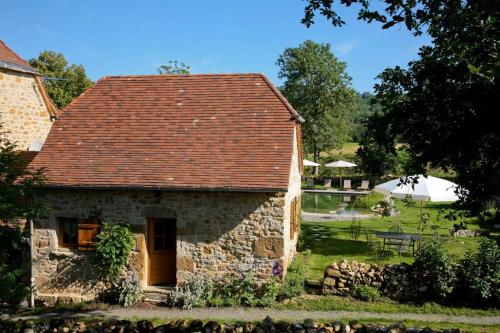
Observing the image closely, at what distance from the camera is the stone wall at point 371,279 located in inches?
435

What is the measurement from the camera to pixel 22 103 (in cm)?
1552

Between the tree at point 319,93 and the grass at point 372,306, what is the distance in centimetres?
3385

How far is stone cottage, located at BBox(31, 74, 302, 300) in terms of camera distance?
11.2 metres

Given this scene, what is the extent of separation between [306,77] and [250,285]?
3784cm

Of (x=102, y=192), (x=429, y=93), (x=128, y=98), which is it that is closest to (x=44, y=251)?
(x=102, y=192)

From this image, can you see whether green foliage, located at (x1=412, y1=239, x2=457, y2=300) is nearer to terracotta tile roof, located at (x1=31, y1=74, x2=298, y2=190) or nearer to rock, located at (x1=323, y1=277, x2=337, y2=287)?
rock, located at (x1=323, y1=277, x2=337, y2=287)

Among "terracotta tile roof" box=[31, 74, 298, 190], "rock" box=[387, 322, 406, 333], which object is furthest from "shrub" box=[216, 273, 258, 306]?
"rock" box=[387, 322, 406, 333]

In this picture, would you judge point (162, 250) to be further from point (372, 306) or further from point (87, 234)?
point (372, 306)

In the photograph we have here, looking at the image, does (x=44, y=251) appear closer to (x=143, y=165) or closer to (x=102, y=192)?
(x=102, y=192)

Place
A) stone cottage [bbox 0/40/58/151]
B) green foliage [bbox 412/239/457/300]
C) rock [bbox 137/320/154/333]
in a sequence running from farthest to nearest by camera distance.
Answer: stone cottage [bbox 0/40/58/151] < green foliage [bbox 412/239/457/300] < rock [bbox 137/320/154/333]

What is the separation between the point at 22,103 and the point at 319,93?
34.3 metres

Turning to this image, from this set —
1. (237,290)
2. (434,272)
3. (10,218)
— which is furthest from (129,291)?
(434,272)

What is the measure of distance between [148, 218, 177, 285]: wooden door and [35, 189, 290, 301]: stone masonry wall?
30 centimetres

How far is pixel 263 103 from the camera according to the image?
12.8 metres
